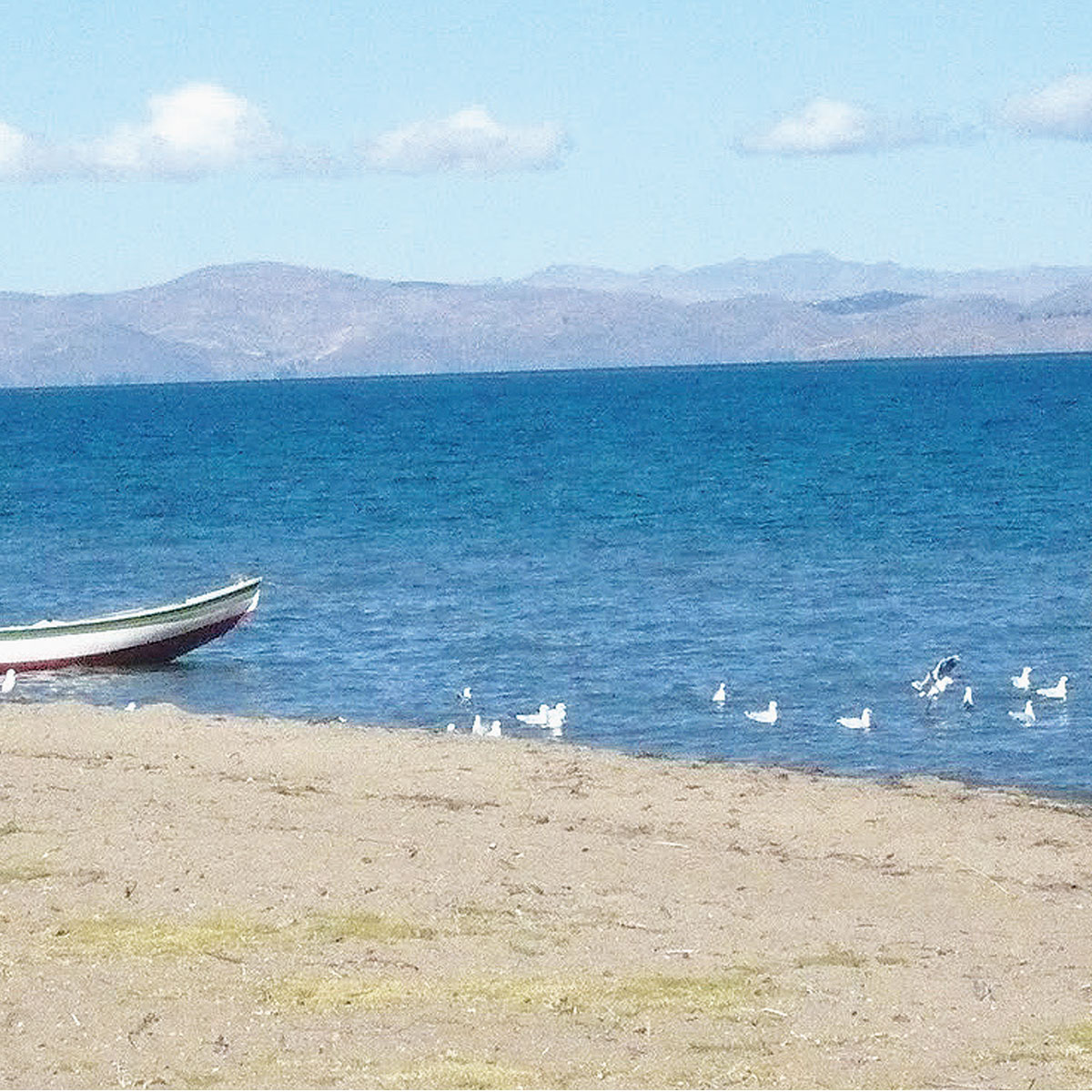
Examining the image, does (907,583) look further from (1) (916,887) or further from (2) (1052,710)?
(1) (916,887)

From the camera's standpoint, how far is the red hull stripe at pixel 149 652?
29703 millimetres

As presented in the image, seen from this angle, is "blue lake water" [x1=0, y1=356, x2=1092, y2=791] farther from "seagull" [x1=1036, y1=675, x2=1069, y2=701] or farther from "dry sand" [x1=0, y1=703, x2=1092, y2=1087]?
"dry sand" [x1=0, y1=703, x2=1092, y2=1087]

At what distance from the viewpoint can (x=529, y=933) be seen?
13328 mm

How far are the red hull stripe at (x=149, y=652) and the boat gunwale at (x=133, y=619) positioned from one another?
0.35 m

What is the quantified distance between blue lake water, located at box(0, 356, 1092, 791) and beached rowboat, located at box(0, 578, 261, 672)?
369mm

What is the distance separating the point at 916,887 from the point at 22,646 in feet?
56.5

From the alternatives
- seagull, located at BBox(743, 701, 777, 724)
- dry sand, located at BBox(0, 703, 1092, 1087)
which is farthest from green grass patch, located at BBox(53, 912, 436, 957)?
seagull, located at BBox(743, 701, 777, 724)

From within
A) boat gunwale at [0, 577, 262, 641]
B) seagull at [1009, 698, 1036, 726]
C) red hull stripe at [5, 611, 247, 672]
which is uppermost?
boat gunwale at [0, 577, 262, 641]

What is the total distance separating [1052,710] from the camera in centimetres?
2552

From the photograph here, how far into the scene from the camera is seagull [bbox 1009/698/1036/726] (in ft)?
81.9

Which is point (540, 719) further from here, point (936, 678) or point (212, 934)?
point (212, 934)

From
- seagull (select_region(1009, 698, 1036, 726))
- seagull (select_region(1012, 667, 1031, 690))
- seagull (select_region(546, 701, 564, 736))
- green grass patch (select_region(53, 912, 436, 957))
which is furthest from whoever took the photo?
seagull (select_region(1012, 667, 1031, 690))

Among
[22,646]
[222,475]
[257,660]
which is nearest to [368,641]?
[257,660]

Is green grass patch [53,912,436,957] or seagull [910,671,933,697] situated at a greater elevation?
green grass patch [53,912,436,957]
